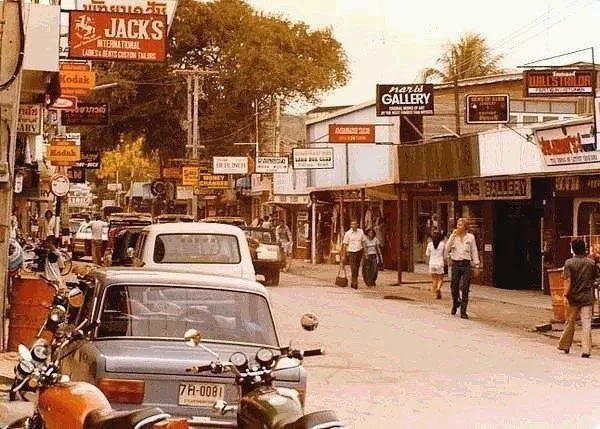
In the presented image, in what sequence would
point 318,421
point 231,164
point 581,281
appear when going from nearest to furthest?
1. point 318,421
2. point 581,281
3. point 231,164

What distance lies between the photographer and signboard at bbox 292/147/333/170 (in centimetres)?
4009

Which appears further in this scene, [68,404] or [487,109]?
[487,109]

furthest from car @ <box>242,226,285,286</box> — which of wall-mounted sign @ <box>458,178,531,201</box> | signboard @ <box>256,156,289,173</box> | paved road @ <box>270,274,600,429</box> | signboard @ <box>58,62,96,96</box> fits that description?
signboard @ <box>256,156,289,173</box>

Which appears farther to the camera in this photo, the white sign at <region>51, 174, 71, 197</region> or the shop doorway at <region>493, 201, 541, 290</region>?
the white sign at <region>51, 174, 71, 197</region>

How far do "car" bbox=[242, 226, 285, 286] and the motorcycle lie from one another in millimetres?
22411

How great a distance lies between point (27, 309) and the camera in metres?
14.5

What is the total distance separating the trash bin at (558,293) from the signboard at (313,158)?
20700 millimetres

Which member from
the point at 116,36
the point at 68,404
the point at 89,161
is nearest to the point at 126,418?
the point at 68,404

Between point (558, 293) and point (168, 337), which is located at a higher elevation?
point (168, 337)

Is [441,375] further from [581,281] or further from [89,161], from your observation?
[89,161]

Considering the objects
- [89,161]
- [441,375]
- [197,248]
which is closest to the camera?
[441,375]

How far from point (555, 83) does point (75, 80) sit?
407 inches

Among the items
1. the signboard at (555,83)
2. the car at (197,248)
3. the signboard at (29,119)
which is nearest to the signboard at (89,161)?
the signboard at (29,119)

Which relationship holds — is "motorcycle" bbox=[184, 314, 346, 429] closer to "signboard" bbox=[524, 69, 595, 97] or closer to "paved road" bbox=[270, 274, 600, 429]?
"paved road" bbox=[270, 274, 600, 429]
